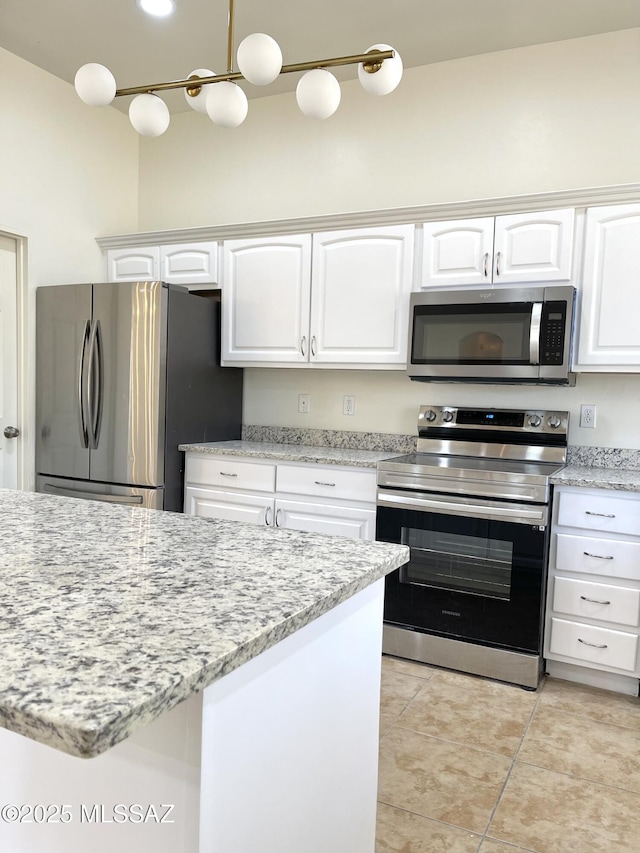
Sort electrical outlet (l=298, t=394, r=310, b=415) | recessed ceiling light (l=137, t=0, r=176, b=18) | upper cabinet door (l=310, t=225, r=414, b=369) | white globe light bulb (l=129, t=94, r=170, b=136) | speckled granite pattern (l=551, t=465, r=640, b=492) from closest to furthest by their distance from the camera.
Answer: white globe light bulb (l=129, t=94, r=170, b=136)
speckled granite pattern (l=551, t=465, r=640, b=492)
recessed ceiling light (l=137, t=0, r=176, b=18)
upper cabinet door (l=310, t=225, r=414, b=369)
electrical outlet (l=298, t=394, r=310, b=415)

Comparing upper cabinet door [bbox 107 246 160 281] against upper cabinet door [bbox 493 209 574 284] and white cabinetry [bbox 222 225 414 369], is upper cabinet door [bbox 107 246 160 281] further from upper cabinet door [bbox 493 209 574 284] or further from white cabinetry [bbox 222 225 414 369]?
upper cabinet door [bbox 493 209 574 284]

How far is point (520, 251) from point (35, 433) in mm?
2702

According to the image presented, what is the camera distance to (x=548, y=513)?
2592mm

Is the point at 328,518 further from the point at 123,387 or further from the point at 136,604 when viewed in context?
the point at 136,604

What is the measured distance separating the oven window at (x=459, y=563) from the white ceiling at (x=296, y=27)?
232cm

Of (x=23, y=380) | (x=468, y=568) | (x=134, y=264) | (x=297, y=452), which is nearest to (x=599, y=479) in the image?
(x=468, y=568)

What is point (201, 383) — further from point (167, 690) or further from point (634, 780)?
point (167, 690)

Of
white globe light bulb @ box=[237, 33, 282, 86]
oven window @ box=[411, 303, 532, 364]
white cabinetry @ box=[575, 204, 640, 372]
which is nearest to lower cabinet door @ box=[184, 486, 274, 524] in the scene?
oven window @ box=[411, 303, 532, 364]

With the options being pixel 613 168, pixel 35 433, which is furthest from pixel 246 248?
pixel 613 168

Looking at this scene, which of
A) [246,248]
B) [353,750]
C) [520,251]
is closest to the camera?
[353,750]

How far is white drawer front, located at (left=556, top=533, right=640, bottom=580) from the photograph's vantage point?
2.48m

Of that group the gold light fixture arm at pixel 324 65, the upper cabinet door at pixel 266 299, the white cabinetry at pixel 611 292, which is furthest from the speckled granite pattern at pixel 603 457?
the gold light fixture arm at pixel 324 65

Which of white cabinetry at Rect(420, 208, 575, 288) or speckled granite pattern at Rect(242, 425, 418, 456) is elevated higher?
white cabinetry at Rect(420, 208, 575, 288)

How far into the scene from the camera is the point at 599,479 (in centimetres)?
Answer: 252
